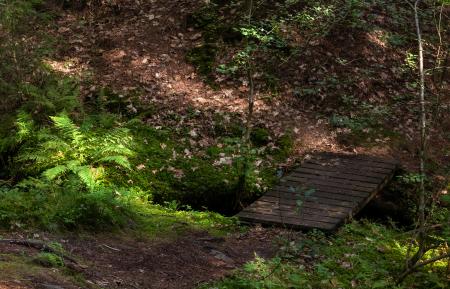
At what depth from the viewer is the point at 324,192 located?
910 cm

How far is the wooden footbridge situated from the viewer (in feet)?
26.7

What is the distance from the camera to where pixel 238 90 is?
1199 centimetres

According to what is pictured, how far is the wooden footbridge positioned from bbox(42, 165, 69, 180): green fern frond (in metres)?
2.97

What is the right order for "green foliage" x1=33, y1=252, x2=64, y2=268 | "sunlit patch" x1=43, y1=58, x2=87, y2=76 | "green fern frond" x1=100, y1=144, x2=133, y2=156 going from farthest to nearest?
"sunlit patch" x1=43, y1=58, x2=87, y2=76
"green fern frond" x1=100, y1=144, x2=133, y2=156
"green foliage" x1=33, y1=252, x2=64, y2=268

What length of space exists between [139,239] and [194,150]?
3.69m

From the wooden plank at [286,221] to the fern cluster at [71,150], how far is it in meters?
2.27

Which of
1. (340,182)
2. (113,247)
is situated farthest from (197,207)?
(113,247)

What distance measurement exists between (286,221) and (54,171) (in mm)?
3764

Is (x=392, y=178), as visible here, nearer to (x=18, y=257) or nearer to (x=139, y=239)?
(x=139, y=239)

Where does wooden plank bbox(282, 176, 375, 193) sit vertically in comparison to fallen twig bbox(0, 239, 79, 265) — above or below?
below

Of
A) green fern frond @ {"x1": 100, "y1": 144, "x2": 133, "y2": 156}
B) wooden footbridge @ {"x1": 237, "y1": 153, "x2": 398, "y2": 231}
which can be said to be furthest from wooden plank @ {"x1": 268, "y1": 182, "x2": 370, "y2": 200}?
green fern frond @ {"x1": 100, "y1": 144, "x2": 133, "y2": 156}

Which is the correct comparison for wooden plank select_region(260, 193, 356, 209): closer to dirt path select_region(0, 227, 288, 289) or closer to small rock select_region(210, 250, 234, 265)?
dirt path select_region(0, 227, 288, 289)

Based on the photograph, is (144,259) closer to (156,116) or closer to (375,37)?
(156,116)

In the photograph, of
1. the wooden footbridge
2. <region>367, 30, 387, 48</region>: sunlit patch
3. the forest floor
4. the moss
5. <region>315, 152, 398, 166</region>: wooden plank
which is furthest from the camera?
<region>367, 30, 387, 48</region>: sunlit patch
